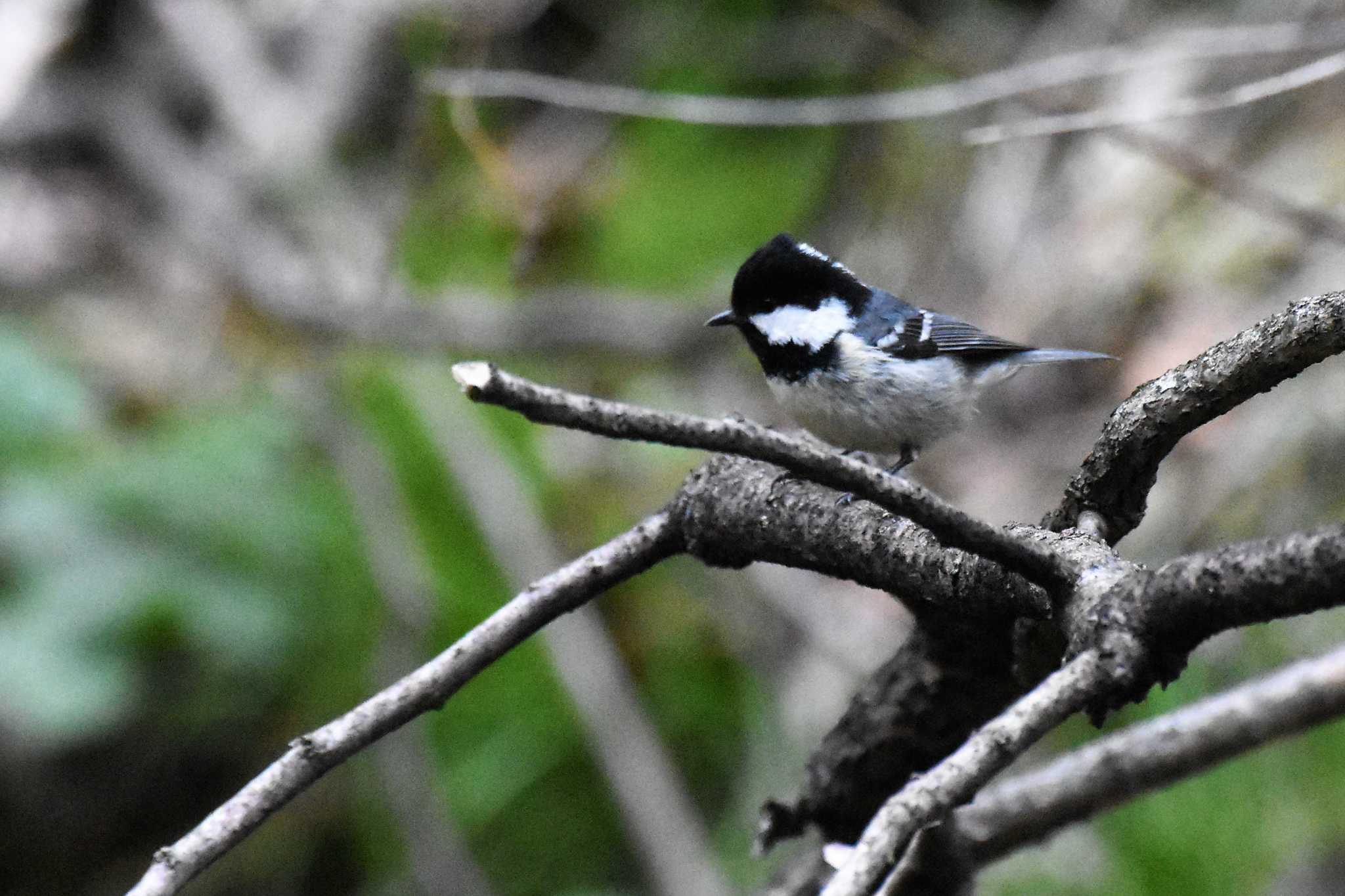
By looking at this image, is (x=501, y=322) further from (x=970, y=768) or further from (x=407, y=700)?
(x=970, y=768)

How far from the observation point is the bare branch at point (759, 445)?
109 centimetres

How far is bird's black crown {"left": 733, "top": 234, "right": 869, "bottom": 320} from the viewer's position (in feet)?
9.75

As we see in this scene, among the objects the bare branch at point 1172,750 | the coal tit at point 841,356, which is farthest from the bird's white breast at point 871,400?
the bare branch at point 1172,750

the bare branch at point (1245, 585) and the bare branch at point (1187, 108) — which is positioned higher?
the bare branch at point (1187, 108)

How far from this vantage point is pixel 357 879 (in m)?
4.49

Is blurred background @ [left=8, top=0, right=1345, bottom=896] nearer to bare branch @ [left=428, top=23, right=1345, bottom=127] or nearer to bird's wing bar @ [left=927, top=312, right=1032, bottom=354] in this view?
bare branch @ [left=428, top=23, right=1345, bottom=127]

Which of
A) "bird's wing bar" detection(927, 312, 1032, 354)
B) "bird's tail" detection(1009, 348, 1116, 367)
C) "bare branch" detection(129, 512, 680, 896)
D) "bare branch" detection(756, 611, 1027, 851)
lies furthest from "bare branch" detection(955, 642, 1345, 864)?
"bird's wing bar" detection(927, 312, 1032, 354)

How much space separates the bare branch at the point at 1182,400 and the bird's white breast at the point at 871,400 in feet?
5.14

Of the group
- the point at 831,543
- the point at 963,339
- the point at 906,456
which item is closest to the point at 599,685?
the point at 906,456

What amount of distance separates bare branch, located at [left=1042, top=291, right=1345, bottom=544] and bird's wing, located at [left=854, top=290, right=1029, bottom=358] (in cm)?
176

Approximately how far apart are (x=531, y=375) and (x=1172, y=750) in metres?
3.31

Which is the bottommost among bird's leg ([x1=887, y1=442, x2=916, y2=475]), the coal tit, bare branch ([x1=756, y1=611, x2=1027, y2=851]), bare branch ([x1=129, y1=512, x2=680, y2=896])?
bare branch ([x1=756, y1=611, x2=1027, y2=851])

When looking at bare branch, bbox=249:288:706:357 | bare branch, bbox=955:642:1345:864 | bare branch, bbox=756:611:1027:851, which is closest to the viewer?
bare branch, bbox=756:611:1027:851

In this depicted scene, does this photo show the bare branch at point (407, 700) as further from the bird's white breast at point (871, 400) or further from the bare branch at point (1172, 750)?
the bird's white breast at point (871, 400)
